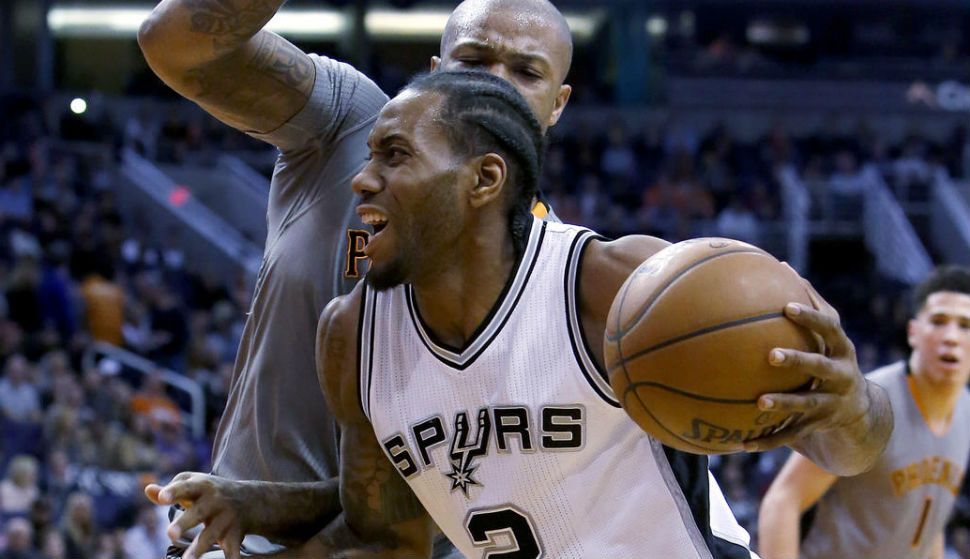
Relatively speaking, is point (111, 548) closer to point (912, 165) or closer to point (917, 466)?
point (917, 466)

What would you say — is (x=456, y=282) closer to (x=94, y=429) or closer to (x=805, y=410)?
(x=805, y=410)

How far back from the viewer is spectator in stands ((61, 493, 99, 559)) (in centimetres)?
898

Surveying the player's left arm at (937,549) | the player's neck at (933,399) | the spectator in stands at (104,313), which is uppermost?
the player's neck at (933,399)

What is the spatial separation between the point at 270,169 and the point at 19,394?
8.20 metres

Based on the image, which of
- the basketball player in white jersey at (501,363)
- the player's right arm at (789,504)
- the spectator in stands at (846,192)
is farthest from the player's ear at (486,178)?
the spectator in stands at (846,192)

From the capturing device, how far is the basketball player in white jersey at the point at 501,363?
3.03 metres

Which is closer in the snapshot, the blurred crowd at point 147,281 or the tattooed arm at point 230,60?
the tattooed arm at point 230,60

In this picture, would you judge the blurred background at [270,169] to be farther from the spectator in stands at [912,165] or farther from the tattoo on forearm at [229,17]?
the tattoo on forearm at [229,17]

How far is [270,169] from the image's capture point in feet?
59.7

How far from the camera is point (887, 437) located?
300 cm

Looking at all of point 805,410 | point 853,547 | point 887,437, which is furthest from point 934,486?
point 805,410

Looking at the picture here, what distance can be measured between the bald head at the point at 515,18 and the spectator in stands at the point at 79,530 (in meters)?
6.16

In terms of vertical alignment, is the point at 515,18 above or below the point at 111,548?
above

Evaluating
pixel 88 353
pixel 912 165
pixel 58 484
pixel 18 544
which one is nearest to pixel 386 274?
pixel 18 544
